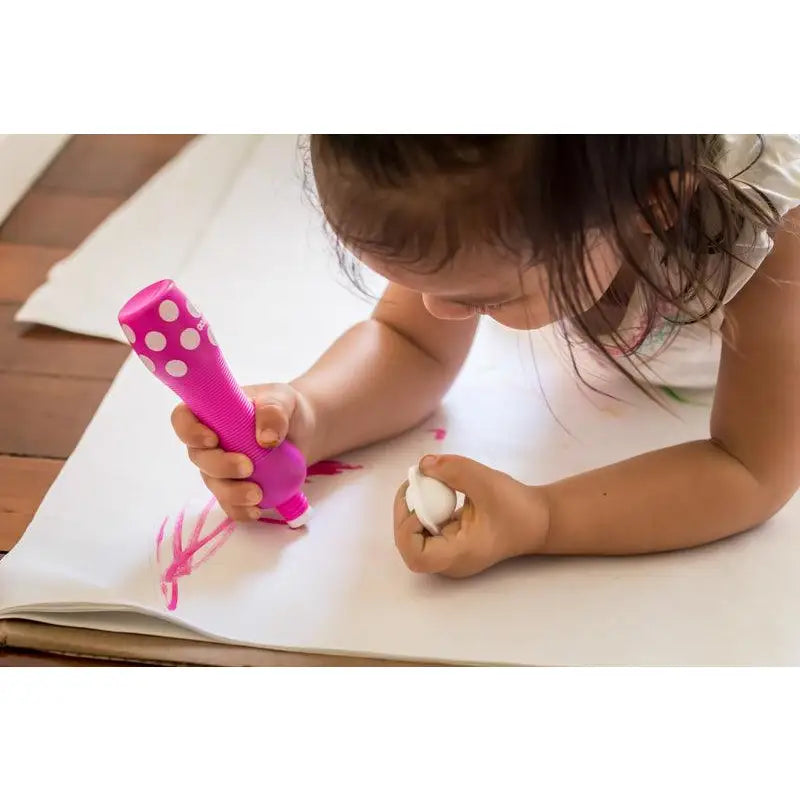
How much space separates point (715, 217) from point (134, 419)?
381 millimetres

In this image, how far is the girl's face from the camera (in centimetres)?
43

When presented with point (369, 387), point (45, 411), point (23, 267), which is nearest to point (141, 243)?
point (23, 267)

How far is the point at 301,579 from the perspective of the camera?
565 mm

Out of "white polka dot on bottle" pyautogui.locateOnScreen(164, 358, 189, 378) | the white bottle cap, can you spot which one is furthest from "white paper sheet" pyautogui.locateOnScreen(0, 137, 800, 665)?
"white polka dot on bottle" pyautogui.locateOnScreen(164, 358, 189, 378)

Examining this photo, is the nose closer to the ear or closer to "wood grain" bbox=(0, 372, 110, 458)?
the ear

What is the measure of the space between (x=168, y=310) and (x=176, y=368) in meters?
0.04

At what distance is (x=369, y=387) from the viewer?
25.3 inches

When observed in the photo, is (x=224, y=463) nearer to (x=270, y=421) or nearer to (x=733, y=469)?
(x=270, y=421)

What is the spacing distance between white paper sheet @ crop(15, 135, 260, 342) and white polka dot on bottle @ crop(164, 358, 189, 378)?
28 cm

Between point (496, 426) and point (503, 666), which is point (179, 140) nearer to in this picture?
point (496, 426)

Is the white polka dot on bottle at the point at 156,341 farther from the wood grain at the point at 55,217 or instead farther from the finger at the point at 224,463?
the wood grain at the point at 55,217

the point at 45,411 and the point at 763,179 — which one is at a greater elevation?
the point at 763,179

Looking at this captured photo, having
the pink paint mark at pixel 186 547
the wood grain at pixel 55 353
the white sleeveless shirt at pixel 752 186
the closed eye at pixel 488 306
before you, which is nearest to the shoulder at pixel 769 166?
the white sleeveless shirt at pixel 752 186

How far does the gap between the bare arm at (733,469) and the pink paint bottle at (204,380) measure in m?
0.15
